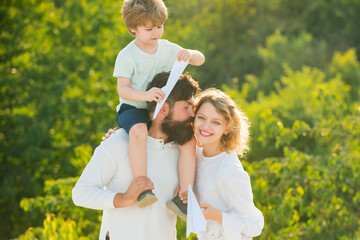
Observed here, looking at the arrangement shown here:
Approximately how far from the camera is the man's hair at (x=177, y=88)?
9.21 feet

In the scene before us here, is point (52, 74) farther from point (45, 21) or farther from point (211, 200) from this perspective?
point (211, 200)

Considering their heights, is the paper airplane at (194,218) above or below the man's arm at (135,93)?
below

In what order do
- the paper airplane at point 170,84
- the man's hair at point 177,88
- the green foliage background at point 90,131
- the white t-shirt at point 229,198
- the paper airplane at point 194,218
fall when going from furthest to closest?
the green foliage background at point 90,131 < the man's hair at point 177,88 < the white t-shirt at point 229,198 < the paper airplane at point 170,84 < the paper airplane at point 194,218

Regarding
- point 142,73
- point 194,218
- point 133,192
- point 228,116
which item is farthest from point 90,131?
point 194,218

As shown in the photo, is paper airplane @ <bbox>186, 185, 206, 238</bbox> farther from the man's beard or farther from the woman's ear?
the woman's ear

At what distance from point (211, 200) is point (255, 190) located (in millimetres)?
2457

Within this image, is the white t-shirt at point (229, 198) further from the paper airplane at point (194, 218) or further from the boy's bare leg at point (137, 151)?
the boy's bare leg at point (137, 151)

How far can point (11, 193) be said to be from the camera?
33.9 ft

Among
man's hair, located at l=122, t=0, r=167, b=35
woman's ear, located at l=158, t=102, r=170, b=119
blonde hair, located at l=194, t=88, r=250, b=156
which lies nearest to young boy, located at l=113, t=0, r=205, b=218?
man's hair, located at l=122, t=0, r=167, b=35

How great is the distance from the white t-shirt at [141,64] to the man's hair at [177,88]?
6 centimetres

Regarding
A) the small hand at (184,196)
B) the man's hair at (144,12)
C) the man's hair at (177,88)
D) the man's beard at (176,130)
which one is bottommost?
the small hand at (184,196)

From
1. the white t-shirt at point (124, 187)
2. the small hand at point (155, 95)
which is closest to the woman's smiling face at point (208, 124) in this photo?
the white t-shirt at point (124, 187)

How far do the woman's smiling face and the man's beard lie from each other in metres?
0.09

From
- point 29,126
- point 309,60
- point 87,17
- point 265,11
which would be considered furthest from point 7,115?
point 265,11
